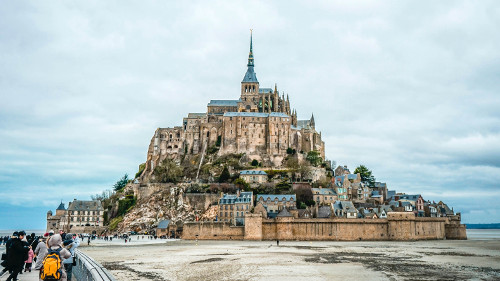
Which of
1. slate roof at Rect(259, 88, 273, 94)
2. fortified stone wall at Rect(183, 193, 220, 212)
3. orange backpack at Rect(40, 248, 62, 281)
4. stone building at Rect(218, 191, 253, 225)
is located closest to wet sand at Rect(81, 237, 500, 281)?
orange backpack at Rect(40, 248, 62, 281)

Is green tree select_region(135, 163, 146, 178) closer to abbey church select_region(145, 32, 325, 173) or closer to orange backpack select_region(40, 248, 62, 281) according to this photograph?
abbey church select_region(145, 32, 325, 173)

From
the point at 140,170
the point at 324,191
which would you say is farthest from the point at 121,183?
the point at 324,191

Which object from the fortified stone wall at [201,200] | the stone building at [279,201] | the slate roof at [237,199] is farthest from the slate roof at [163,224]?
the stone building at [279,201]

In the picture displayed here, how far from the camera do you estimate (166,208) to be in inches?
2746

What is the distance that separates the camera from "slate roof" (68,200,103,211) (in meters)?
76.1

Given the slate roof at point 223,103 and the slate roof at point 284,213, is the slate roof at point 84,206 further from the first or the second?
the slate roof at point 284,213

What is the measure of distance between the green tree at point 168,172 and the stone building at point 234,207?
56.2 feet

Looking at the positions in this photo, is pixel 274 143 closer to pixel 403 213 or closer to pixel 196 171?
pixel 196 171

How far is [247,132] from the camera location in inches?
3376

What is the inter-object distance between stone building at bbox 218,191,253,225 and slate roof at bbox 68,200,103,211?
26078 mm

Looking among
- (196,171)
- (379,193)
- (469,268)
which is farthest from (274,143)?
(469,268)

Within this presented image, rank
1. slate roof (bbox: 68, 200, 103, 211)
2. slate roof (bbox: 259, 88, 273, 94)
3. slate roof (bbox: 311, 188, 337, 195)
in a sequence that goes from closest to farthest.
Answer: slate roof (bbox: 311, 188, 337, 195) → slate roof (bbox: 68, 200, 103, 211) → slate roof (bbox: 259, 88, 273, 94)

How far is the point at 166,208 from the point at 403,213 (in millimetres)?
35891

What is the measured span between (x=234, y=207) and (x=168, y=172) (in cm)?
2072
